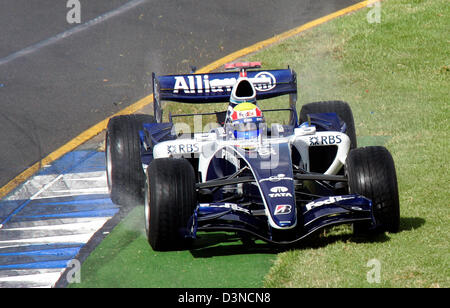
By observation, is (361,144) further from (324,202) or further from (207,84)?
(324,202)

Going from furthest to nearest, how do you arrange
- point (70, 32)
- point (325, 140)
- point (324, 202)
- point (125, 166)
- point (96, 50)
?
point (70, 32) → point (96, 50) → point (125, 166) → point (325, 140) → point (324, 202)

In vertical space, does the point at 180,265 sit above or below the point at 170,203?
below

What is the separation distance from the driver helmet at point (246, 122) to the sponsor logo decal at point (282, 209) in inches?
A: 53.4

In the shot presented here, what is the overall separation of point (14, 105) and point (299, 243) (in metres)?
7.78

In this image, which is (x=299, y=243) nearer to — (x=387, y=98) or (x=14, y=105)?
(x=387, y=98)

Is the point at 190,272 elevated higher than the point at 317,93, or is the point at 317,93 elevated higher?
the point at 317,93

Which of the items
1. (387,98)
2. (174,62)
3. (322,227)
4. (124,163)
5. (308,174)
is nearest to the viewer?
(322,227)

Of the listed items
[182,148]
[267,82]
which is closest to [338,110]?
[267,82]

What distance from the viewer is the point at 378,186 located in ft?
25.7

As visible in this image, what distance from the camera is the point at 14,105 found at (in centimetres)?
1428

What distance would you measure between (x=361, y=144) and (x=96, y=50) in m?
7.21

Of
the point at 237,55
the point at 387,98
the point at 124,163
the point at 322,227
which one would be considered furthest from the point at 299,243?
the point at 237,55

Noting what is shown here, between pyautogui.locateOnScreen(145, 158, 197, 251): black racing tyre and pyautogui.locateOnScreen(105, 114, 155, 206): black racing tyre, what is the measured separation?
6.29 feet
